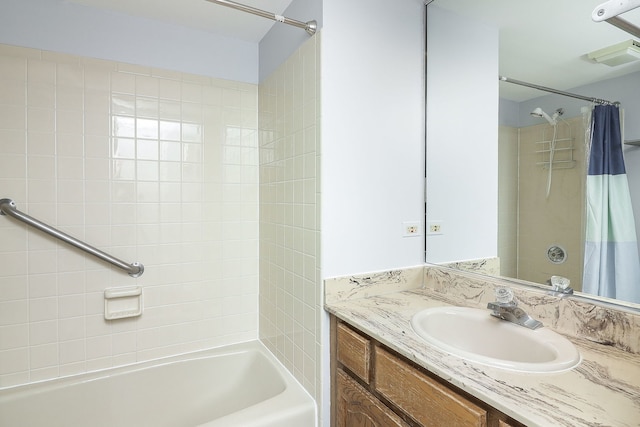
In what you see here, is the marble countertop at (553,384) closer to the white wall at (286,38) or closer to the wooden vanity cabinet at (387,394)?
the wooden vanity cabinet at (387,394)

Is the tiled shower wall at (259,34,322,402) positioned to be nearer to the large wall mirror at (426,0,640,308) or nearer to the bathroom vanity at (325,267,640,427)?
the bathroom vanity at (325,267,640,427)

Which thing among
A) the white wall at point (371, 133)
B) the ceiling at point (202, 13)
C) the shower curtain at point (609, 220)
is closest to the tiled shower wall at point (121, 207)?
the ceiling at point (202, 13)

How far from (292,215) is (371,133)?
544 mm

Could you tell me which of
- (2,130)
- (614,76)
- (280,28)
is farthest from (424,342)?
(2,130)

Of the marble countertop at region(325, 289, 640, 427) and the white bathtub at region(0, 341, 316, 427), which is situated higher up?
the marble countertop at region(325, 289, 640, 427)

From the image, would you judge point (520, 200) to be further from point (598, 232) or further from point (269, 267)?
point (269, 267)

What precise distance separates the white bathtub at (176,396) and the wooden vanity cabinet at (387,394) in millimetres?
245

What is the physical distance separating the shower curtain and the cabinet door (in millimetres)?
Result: 783

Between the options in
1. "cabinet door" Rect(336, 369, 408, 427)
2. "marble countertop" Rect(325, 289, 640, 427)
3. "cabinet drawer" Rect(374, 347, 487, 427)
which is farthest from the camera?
"cabinet door" Rect(336, 369, 408, 427)

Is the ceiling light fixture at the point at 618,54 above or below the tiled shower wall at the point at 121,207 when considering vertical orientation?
above

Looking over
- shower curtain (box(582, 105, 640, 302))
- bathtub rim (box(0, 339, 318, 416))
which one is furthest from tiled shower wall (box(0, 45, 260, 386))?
shower curtain (box(582, 105, 640, 302))

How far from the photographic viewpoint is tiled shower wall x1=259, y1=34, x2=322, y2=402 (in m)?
1.37

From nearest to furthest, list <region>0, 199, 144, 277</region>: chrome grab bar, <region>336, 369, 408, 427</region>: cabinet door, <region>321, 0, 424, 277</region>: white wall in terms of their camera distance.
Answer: <region>336, 369, 408, 427</region>: cabinet door < <region>321, 0, 424, 277</region>: white wall < <region>0, 199, 144, 277</region>: chrome grab bar

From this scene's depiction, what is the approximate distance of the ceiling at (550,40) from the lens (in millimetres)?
1001
